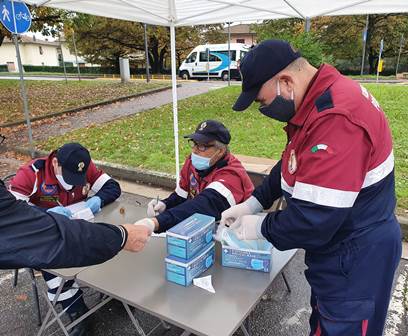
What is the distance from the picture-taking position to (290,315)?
101 inches

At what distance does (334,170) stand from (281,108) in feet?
1.18

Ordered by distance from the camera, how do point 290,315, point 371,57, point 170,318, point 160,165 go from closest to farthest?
point 170,318 → point 290,315 → point 160,165 → point 371,57

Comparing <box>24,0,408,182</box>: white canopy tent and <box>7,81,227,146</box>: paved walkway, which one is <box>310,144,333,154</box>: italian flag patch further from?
<box>7,81,227,146</box>: paved walkway

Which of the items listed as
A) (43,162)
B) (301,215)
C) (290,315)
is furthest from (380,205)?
(43,162)

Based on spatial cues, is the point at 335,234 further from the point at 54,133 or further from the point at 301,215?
the point at 54,133

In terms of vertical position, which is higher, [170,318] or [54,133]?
[170,318]

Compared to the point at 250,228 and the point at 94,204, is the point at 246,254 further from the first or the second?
the point at 94,204

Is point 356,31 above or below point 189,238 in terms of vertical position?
above

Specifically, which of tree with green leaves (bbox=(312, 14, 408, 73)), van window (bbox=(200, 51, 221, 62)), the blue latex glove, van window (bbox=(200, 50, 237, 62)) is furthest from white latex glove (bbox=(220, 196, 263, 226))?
tree with green leaves (bbox=(312, 14, 408, 73))

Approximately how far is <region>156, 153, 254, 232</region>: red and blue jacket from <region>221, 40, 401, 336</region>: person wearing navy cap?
0.78 metres

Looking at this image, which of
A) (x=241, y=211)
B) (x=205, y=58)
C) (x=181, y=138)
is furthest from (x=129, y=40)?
(x=241, y=211)

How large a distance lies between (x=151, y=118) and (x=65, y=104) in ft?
12.3

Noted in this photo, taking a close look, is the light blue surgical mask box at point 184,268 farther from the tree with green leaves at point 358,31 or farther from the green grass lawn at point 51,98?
the tree with green leaves at point 358,31

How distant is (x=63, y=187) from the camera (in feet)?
8.41
